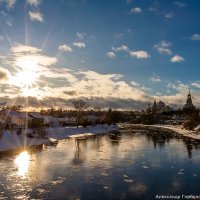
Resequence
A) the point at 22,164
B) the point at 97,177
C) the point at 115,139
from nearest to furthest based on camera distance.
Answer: the point at 97,177 → the point at 22,164 → the point at 115,139

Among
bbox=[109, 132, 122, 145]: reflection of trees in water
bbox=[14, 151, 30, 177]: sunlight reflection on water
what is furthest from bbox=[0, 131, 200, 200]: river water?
bbox=[109, 132, 122, 145]: reflection of trees in water

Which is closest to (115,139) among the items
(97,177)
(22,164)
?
(22,164)

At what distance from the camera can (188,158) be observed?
4462 centimetres

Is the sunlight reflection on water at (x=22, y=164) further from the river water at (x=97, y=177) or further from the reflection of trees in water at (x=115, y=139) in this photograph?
the reflection of trees in water at (x=115, y=139)

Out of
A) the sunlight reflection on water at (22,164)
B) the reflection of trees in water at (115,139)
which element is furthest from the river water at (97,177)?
the reflection of trees in water at (115,139)

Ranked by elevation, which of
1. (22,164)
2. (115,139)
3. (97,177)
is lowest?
(97,177)

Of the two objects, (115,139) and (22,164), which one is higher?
(115,139)

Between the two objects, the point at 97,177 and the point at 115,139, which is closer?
the point at 97,177

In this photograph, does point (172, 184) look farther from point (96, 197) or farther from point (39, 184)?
point (39, 184)

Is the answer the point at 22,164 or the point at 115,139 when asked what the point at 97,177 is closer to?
the point at 22,164

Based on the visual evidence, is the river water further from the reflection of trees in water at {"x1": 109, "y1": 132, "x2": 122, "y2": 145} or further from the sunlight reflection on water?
the reflection of trees in water at {"x1": 109, "y1": 132, "x2": 122, "y2": 145}

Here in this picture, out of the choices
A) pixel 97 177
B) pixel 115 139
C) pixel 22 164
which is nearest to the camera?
pixel 97 177

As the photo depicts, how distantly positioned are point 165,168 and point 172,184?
8.16m

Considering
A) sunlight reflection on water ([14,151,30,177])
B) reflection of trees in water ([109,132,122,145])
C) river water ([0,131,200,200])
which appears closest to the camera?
river water ([0,131,200,200])
